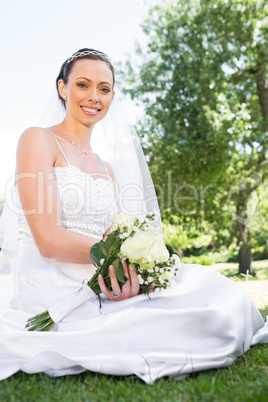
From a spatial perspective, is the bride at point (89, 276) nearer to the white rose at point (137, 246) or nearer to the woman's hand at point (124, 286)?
the woman's hand at point (124, 286)

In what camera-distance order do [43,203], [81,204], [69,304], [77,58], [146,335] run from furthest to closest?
[77,58] < [81,204] < [43,203] < [69,304] < [146,335]

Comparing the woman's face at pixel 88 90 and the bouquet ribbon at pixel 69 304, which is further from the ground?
the woman's face at pixel 88 90

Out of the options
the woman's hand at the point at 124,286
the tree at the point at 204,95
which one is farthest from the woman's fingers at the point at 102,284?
the tree at the point at 204,95

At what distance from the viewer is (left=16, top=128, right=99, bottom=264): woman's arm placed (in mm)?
3129

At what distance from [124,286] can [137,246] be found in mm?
403

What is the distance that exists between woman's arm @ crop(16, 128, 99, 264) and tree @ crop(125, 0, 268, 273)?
9.52 metres

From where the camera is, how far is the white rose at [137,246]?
2.56 m

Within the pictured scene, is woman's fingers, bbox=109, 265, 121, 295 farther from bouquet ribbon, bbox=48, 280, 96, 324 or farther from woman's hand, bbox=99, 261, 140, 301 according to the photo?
bouquet ribbon, bbox=48, 280, 96, 324

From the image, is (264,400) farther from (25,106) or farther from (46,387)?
(25,106)

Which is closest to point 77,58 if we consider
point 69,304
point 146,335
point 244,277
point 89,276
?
point 89,276

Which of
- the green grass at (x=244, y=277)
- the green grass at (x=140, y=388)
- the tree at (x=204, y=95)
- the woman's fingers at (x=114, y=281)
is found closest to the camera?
the green grass at (x=140, y=388)

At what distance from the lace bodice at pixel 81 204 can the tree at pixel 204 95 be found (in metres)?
9.08

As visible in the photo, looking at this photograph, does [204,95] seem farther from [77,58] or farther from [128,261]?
[128,261]

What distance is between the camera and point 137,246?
8.39ft
